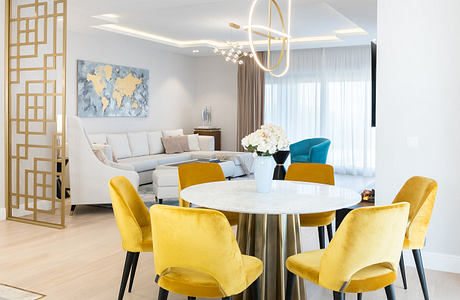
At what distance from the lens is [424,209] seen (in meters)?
2.64

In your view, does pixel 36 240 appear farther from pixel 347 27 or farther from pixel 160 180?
pixel 347 27

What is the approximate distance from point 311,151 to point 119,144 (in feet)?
10.5

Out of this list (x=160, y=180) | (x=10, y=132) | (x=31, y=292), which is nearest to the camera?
(x=31, y=292)

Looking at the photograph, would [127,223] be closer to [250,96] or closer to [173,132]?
[173,132]

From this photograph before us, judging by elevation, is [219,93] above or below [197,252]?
above

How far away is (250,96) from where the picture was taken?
971 centimetres

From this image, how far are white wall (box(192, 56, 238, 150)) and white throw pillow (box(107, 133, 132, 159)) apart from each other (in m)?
2.95

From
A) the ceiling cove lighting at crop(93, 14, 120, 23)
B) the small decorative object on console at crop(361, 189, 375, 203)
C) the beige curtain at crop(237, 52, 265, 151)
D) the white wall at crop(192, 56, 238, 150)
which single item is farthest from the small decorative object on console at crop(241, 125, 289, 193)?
the white wall at crop(192, 56, 238, 150)

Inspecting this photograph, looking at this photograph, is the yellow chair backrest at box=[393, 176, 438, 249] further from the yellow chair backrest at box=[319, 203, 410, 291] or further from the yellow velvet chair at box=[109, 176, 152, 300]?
the yellow velvet chair at box=[109, 176, 152, 300]

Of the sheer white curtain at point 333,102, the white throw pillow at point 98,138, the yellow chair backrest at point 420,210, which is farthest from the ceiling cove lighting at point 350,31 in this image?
the yellow chair backrest at point 420,210

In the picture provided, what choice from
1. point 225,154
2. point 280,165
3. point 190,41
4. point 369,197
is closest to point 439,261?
point 369,197

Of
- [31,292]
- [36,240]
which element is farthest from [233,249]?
[36,240]

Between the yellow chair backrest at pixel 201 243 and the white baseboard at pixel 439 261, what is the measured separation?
2.12 meters

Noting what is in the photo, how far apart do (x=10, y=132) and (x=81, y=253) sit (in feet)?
6.48
